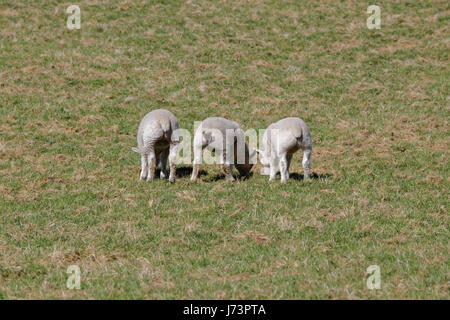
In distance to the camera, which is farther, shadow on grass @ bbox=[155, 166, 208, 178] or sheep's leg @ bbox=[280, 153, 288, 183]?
shadow on grass @ bbox=[155, 166, 208, 178]

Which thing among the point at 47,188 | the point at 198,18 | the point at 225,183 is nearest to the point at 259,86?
the point at 198,18

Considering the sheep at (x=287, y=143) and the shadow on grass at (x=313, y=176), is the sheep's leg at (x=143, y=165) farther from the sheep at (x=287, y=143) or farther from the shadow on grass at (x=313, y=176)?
the shadow on grass at (x=313, y=176)

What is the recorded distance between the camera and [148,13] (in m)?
34.0

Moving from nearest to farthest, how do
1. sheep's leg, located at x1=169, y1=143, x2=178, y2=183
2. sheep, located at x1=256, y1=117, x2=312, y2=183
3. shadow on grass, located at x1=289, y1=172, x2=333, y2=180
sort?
1. sheep, located at x1=256, y1=117, x2=312, y2=183
2. sheep's leg, located at x1=169, y1=143, x2=178, y2=183
3. shadow on grass, located at x1=289, y1=172, x2=333, y2=180

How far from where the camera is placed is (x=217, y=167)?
17078mm

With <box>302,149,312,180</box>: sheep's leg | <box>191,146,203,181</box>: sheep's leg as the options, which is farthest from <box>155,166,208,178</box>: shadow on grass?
<box>302,149,312,180</box>: sheep's leg

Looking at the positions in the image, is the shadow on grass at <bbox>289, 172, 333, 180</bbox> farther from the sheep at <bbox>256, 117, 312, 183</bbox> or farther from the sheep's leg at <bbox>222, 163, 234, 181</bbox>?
the sheep's leg at <bbox>222, 163, 234, 181</bbox>

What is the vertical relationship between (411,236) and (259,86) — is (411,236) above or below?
below

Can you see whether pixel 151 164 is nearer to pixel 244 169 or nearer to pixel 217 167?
pixel 244 169

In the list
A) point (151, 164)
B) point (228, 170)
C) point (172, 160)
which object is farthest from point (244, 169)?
point (151, 164)

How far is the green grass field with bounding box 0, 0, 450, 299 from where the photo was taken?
9.08 metres

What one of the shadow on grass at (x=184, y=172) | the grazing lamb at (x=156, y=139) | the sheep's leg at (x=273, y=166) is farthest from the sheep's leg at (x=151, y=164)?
the sheep's leg at (x=273, y=166)
